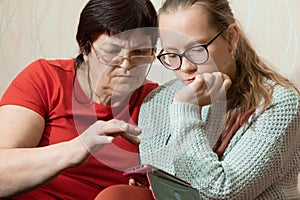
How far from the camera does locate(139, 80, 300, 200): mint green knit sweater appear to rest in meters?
1.06

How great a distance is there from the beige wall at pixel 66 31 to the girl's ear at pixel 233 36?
189 millimetres

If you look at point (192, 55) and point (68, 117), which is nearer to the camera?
point (192, 55)

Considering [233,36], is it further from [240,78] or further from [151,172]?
[151,172]

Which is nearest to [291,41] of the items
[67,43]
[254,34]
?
[254,34]

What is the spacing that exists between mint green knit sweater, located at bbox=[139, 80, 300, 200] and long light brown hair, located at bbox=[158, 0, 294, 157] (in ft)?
0.07

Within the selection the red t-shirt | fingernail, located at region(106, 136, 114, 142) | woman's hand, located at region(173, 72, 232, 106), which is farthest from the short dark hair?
fingernail, located at region(106, 136, 114, 142)

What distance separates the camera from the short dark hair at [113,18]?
1236 millimetres

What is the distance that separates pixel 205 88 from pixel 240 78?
4.5 inches

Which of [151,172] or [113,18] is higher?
[113,18]

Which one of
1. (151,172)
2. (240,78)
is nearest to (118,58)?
(240,78)

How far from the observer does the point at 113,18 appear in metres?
1.24

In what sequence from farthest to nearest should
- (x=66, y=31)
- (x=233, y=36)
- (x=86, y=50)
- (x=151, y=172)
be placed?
1. (x=66, y=31)
2. (x=86, y=50)
3. (x=233, y=36)
4. (x=151, y=172)

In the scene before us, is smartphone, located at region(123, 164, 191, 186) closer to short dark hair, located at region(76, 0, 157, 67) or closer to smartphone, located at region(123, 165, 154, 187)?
smartphone, located at region(123, 165, 154, 187)

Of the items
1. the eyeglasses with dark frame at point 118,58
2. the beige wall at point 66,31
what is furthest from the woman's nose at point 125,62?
the beige wall at point 66,31
